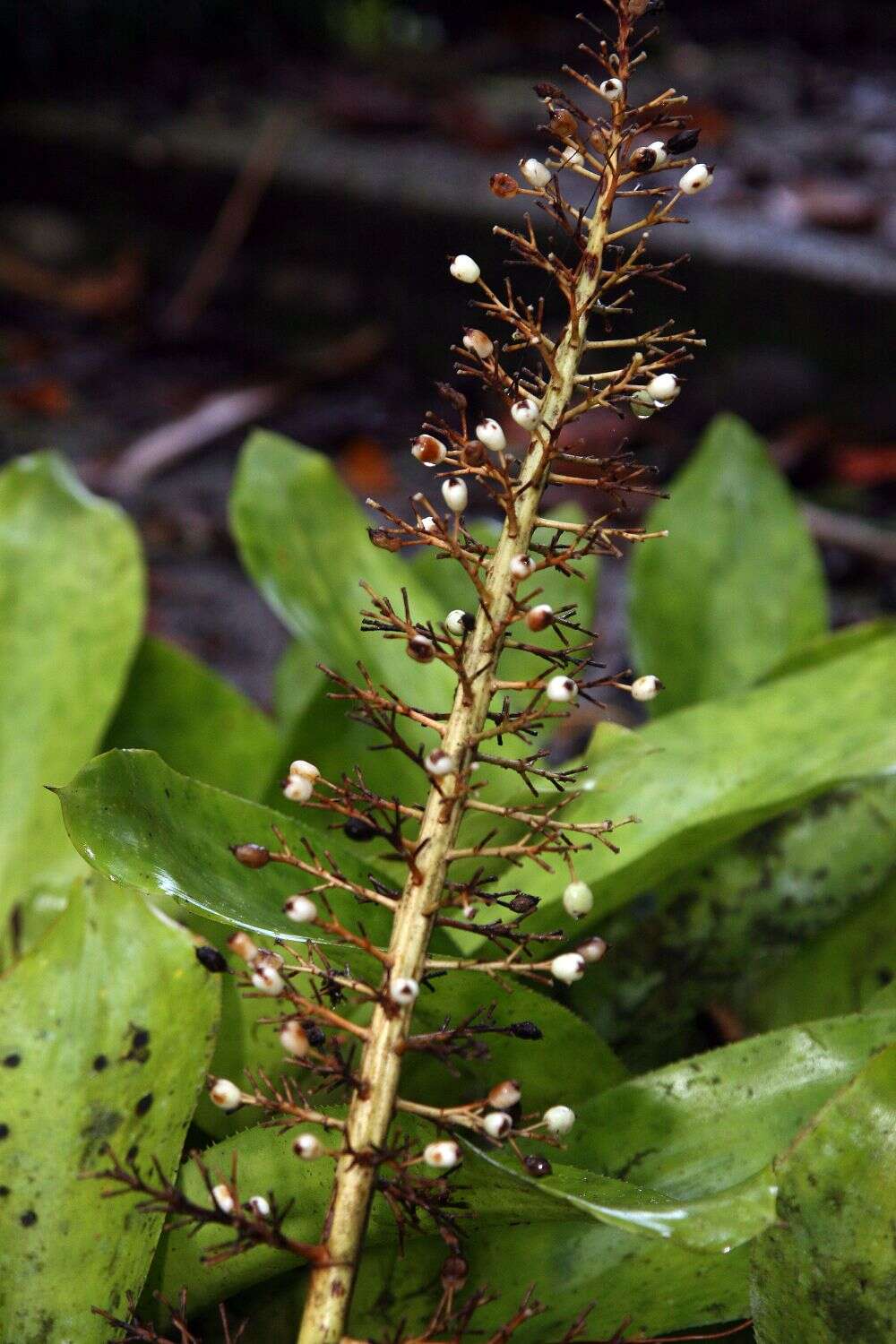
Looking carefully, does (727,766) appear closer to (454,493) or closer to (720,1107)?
(720,1107)

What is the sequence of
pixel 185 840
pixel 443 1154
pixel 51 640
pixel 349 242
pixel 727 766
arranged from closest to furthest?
pixel 443 1154 < pixel 185 840 < pixel 727 766 < pixel 51 640 < pixel 349 242

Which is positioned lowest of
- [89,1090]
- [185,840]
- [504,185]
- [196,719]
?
[196,719]

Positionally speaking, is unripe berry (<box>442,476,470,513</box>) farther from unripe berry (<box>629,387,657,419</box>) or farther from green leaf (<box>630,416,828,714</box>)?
green leaf (<box>630,416,828,714</box>)

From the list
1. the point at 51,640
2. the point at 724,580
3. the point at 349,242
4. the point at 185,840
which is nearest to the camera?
the point at 185,840

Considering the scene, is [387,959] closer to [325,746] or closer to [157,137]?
[325,746]

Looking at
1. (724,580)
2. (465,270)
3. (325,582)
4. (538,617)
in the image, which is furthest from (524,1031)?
(724,580)

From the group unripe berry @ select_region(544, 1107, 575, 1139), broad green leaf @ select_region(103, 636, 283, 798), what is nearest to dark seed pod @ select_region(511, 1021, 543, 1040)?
unripe berry @ select_region(544, 1107, 575, 1139)

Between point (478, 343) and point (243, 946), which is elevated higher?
point (478, 343)

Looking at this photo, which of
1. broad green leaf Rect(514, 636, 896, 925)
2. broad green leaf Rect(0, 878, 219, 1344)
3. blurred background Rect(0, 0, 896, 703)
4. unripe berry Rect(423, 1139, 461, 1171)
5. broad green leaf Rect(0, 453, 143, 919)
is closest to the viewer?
unripe berry Rect(423, 1139, 461, 1171)
